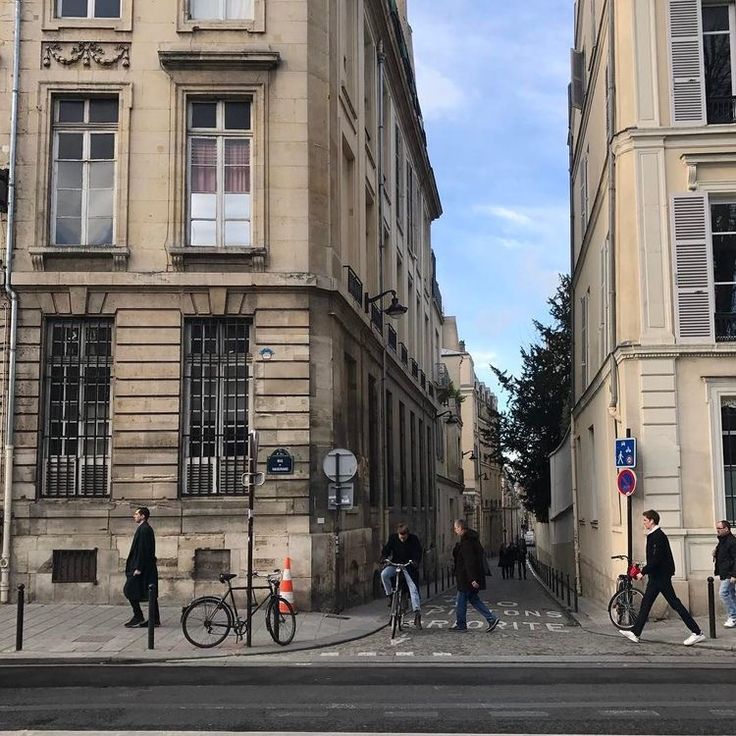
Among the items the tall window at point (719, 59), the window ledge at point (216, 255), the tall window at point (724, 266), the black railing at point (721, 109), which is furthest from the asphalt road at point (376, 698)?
the tall window at point (719, 59)

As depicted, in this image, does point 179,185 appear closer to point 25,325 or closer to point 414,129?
point 25,325

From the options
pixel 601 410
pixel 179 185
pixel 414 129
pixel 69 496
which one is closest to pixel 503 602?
pixel 601 410

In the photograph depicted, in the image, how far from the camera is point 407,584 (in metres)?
15.4

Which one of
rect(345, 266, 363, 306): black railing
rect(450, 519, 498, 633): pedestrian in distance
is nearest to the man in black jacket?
rect(450, 519, 498, 633): pedestrian in distance

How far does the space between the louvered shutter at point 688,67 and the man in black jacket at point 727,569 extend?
7.32 m

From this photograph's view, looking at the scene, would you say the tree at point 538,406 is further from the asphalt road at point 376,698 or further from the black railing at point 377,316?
the asphalt road at point 376,698

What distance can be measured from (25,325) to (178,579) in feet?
17.8

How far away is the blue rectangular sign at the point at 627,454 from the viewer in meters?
15.8

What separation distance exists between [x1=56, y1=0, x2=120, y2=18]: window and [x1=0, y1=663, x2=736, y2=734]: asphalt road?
12.8m

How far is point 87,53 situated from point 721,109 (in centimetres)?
1180

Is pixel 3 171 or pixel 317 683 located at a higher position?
pixel 3 171

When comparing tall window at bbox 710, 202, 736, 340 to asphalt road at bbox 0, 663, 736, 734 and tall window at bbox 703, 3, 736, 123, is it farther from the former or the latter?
asphalt road at bbox 0, 663, 736, 734

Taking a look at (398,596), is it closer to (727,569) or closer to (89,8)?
(727,569)

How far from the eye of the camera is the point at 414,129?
116 ft
